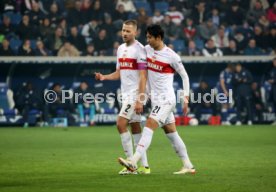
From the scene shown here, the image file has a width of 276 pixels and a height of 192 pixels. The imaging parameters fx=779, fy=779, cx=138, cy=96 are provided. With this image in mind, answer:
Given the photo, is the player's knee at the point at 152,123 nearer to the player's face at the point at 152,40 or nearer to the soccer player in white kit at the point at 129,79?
the soccer player in white kit at the point at 129,79

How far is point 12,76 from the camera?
28.1m

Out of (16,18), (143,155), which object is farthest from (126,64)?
(16,18)

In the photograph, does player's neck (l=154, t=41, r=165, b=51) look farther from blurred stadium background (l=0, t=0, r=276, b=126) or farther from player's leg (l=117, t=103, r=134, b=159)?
blurred stadium background (l=0, t=0, r=276, b=126)

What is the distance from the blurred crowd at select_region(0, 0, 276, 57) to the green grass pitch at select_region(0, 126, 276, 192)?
5.55 metres

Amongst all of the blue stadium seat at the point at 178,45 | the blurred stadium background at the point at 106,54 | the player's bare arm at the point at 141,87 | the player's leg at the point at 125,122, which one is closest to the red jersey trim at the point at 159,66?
the player's bare arm at the point at 141,87

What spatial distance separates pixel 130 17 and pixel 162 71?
18.4 meters

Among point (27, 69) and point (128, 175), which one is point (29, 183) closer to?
point (128, 175)

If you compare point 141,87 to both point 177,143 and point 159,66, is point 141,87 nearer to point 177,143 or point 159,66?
point 159,66

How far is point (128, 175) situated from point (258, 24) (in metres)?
20.0

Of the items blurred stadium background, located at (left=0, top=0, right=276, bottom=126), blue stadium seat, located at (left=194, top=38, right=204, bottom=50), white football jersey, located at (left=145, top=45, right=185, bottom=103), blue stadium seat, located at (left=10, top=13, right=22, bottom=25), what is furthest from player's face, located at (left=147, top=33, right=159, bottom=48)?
blue stadium seat, located at (left=194, top=38, right=204, bottom=50)

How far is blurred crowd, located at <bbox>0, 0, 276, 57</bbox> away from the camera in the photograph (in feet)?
92.4

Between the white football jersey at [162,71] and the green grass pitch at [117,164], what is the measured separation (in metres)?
1.18

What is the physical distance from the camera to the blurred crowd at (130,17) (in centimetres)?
2817

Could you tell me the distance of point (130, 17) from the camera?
29750 mm
